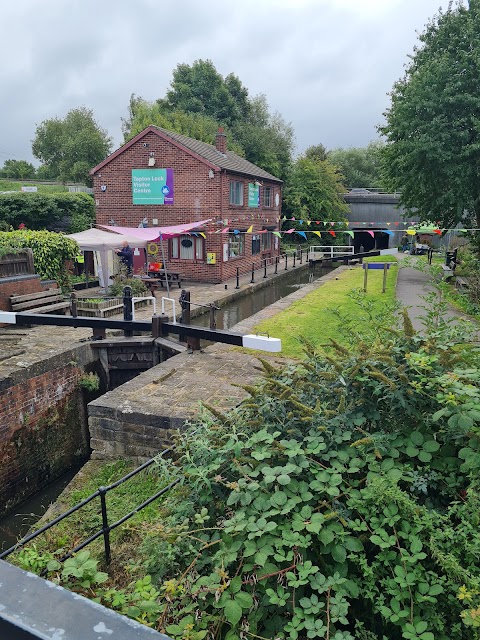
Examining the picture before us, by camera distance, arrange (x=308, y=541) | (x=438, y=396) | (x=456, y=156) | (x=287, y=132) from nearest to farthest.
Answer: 1. (x=308, y=541)
2. (x=438, y=396)
3. (x=456, y=156)
4. (x=287, y=132)

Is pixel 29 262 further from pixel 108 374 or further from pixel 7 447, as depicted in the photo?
pixel 7 447

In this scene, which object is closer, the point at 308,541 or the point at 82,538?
the point at 308,541

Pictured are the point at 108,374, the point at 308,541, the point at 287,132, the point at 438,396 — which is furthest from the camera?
the point at 287,132

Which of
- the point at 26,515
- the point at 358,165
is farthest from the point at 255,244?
the point at 358,165

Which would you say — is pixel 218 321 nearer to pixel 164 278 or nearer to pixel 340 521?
pixel 164 278

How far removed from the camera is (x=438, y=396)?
8.54ft

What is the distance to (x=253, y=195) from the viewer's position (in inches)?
1001

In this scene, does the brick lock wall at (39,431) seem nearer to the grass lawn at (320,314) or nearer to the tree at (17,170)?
the grass lawn at (320,314)

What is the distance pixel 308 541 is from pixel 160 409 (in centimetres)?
445

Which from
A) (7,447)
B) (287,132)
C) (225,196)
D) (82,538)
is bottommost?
(7,447)

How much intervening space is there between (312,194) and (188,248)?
52.3 feet

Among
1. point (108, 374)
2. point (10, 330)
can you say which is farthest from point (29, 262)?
point (108, 374)

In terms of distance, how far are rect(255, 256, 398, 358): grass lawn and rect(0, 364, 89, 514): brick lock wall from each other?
4118 millimetres

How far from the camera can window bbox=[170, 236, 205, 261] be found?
21.6 meters
